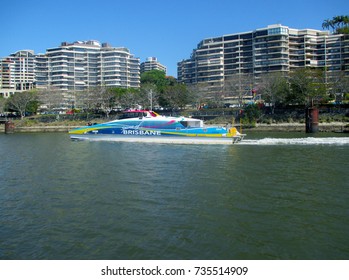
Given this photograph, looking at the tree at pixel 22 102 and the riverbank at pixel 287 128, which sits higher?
the tree at pixel 22 102

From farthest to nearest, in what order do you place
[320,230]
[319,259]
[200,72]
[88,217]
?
[200,72] → [88,217] → [320,230] → [319,259]

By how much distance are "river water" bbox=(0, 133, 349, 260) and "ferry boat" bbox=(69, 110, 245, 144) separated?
10807 mm

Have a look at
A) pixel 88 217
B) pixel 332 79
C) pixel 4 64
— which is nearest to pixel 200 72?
pixel 332 79

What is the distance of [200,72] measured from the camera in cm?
12256

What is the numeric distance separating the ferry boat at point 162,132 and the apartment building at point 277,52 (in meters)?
68.0

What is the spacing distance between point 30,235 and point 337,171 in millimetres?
15267

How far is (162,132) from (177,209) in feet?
80.3

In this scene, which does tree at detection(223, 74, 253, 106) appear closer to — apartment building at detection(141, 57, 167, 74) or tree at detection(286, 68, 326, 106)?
tree at detection(286, 68, 326, 106)

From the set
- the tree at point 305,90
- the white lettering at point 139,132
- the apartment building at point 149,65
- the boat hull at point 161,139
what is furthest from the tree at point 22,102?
the apartment building at point 149,65

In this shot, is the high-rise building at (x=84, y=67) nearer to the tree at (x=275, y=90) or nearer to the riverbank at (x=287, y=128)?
the riverbank at (x=287, y=128)

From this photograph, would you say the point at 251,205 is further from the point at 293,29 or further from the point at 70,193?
the point at 293,29

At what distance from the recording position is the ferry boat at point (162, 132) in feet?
114

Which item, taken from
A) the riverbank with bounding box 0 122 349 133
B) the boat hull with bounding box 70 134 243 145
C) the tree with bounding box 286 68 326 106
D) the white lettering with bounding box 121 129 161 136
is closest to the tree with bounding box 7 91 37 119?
the riverbank with bounding box 0 122 349 133
